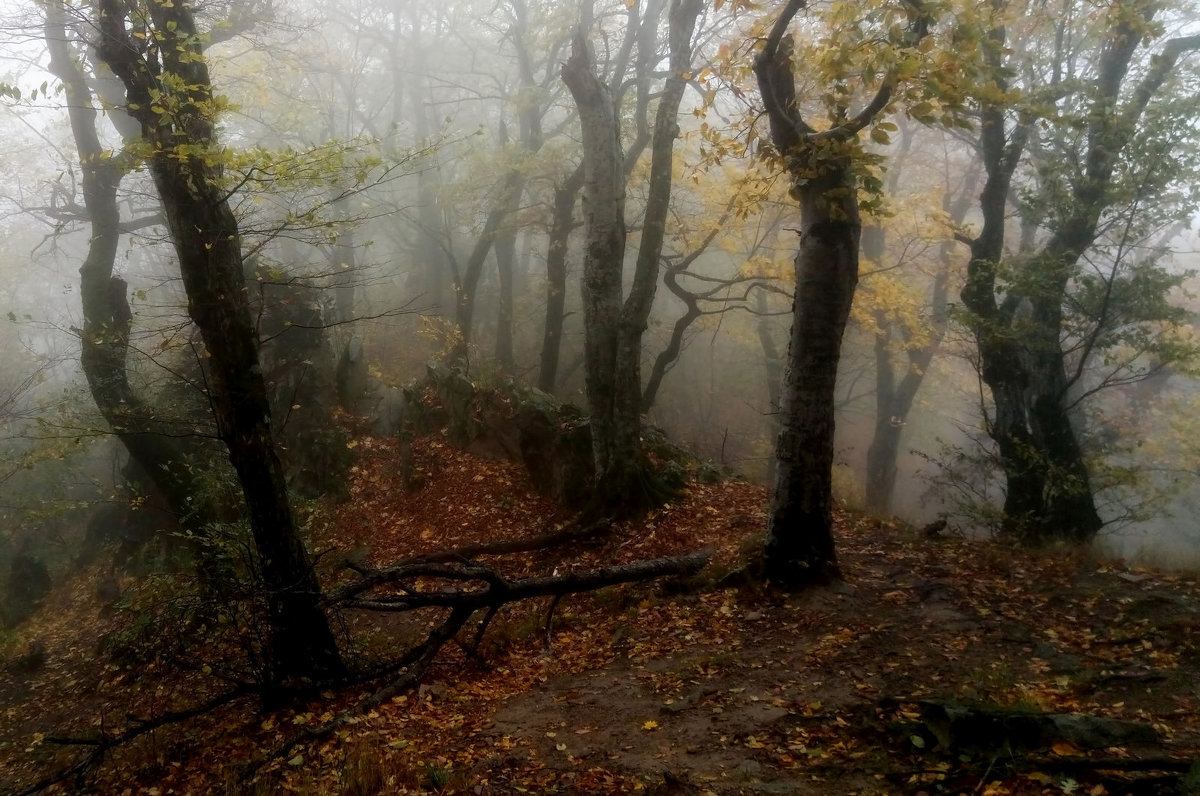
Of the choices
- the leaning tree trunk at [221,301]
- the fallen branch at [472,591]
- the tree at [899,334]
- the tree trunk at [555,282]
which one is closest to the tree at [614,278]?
the fallen branch at [472,591]

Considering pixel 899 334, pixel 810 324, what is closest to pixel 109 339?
pixel 810 324

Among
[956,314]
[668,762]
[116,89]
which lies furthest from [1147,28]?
[116,89]

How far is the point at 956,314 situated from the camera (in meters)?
9.93

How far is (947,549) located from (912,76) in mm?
5368

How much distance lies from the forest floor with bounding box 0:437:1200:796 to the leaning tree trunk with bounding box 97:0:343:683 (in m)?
0.53

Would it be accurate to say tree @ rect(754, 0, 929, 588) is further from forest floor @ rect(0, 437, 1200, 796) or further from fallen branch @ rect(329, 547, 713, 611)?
fallen branch @ rect(329, 547, 713, 611)

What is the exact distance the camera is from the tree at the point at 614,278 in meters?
9.49

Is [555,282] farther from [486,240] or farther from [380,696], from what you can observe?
[380,696]

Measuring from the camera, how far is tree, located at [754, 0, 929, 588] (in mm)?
6348

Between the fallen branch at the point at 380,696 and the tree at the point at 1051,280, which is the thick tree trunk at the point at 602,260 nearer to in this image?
the fallen branch at the point at 380,696

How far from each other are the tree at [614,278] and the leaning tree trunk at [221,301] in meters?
4.79

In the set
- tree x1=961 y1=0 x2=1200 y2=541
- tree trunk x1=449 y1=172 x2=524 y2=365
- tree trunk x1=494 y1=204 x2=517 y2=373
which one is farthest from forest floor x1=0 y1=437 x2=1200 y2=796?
tree trunk x1=494 y1=204 x2=517 y2=373

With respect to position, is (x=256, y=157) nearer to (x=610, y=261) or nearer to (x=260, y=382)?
(x=260, y=382)

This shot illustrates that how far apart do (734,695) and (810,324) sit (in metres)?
3.45
